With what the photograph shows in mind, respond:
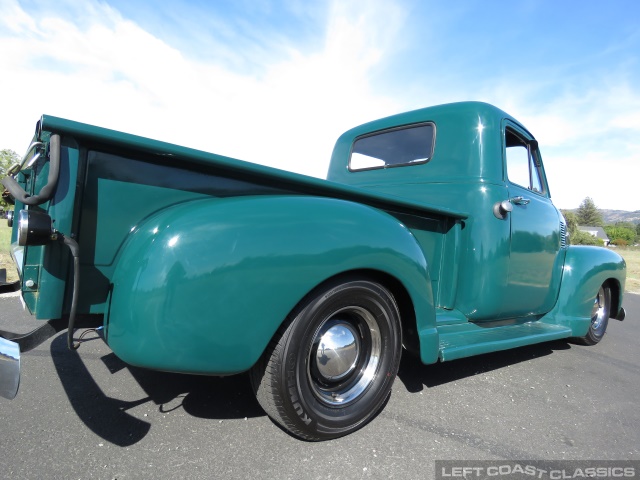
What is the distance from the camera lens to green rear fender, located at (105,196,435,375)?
4.63 feet

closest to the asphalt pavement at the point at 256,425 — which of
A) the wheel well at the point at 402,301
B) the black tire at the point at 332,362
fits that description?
the black tire at the point at 332,362

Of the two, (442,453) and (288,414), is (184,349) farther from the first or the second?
(442,453)

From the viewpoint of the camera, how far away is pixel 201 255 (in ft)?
4.69

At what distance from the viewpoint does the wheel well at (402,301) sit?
197 centimetres

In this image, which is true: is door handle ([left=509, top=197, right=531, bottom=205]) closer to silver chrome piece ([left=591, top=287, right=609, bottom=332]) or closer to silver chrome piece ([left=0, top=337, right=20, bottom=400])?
silver chrome piece ([left=591, top=287, right=609, bottom=332])

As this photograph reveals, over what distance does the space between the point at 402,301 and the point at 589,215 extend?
277 ft

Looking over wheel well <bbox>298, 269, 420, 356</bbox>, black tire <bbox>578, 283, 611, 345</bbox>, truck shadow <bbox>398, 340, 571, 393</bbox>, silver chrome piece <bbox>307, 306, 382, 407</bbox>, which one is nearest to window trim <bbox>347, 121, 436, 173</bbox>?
wheel well <bbox>298, 269, 420, 356</bbox>

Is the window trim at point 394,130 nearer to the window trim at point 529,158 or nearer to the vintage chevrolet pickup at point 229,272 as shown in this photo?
the window trim at point 529,158

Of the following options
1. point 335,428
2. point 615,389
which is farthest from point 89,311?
point 615,389

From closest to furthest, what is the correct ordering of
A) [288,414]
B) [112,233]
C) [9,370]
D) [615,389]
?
1. [9,370]
2. [112,233]
3. [288,414]
4. [615,389]

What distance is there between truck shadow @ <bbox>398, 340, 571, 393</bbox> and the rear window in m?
1.67

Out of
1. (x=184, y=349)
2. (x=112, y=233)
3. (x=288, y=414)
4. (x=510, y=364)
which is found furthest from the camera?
(x=510, y=364)

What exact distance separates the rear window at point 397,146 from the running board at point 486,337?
4.70 ft

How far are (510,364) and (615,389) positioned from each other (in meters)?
0.72
